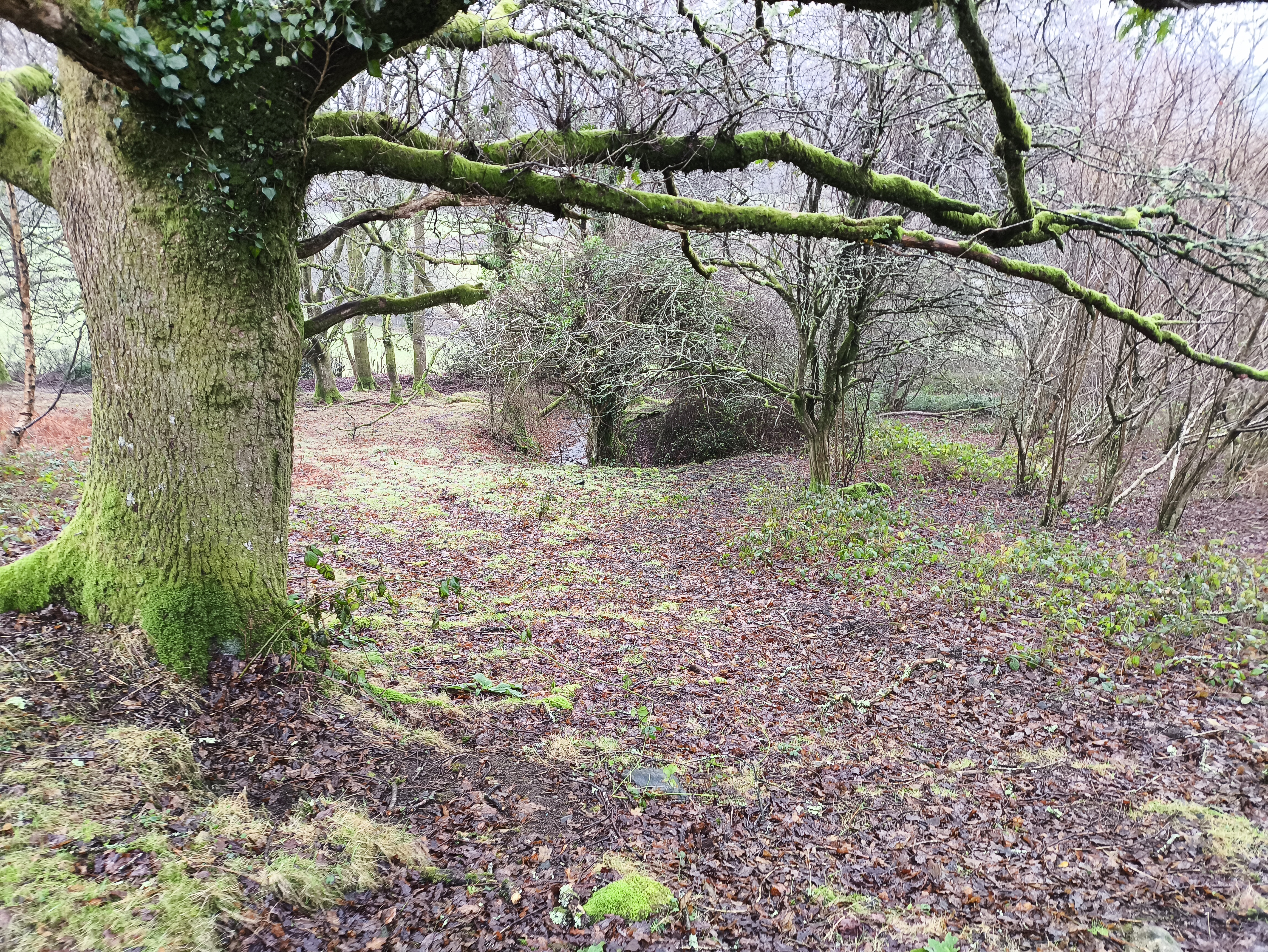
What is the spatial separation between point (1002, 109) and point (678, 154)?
77.8 inches

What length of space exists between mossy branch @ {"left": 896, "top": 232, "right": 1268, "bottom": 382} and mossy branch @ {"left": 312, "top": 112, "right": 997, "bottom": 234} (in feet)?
0.74

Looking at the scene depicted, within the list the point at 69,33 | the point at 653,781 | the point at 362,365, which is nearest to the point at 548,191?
the point at 69,33

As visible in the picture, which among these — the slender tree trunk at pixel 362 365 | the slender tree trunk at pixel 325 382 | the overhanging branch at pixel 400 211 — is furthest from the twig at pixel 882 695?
the slender tree trunk at pixel 362 365

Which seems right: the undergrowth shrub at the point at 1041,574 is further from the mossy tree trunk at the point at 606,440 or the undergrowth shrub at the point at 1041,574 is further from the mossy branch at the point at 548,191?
the mossy tree trunk at the point at 606,440

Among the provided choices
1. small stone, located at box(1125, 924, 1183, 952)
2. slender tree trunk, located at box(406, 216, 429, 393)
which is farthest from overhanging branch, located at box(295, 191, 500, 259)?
slender tree trunk, located at box(406, 216, 429, 393)

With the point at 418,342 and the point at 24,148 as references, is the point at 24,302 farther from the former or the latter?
the point at 418,342

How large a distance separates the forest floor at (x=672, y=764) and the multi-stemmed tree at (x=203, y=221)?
17.0 inches

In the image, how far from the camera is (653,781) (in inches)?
159

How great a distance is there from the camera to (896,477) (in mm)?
12617

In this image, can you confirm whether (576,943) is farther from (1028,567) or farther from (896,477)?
(896,477)

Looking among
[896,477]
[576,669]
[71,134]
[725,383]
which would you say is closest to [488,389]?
[725,383]

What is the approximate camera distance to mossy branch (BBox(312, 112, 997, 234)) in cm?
405

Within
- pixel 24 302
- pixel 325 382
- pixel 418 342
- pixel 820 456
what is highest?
pixel 418 342

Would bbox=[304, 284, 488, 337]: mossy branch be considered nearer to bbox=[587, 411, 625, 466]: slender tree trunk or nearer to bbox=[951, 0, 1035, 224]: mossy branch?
bbox=[951, 0, 1035, 224]: mossy branch
